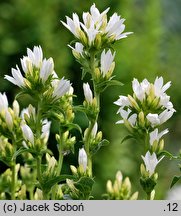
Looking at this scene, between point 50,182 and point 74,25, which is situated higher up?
point 74,25

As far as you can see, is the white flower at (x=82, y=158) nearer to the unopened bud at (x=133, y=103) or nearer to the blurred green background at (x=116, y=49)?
the unopened bud at (x=133, y=103)

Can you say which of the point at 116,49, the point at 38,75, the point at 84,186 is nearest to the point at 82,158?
the point at 84,186

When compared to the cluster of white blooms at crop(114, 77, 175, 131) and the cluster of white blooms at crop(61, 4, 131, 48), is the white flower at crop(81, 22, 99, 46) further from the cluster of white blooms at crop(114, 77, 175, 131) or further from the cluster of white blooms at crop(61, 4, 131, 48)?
the cluster of white blooms at crop(114, 77, 175, 131)

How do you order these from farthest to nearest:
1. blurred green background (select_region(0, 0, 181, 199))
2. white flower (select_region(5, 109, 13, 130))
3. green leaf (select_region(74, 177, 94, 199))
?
blurred green background (select_region(0, 0, 181, 199)), white flower (select_region(5, 109, 13, 130)), green leaf (select_region(74, 177, 94, 199))

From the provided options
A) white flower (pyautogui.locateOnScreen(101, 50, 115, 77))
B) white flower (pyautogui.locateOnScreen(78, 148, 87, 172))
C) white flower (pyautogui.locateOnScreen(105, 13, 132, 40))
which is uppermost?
white flower (pyautogui.locateOnScreen(105, 13, 132, 40))

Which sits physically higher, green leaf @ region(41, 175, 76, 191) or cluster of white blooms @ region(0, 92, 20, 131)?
cluster of white blooms @ region(0, 92, 20, 131)

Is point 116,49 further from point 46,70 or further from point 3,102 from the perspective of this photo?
point 46,70

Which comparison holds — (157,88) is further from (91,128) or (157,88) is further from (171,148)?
(171,148)

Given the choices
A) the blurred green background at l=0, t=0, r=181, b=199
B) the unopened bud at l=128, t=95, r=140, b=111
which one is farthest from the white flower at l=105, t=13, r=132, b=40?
the blurred green background at l=0, t=0, r=181, b=199
